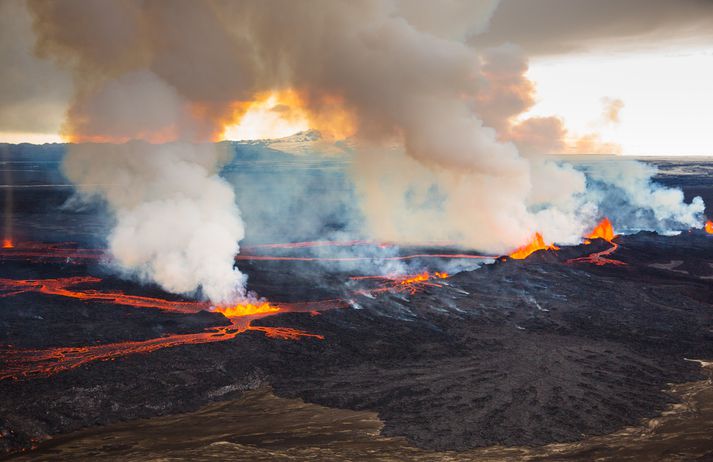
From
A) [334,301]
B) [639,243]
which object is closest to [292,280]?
[334,301]

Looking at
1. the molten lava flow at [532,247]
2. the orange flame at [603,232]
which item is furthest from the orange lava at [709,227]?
the molten lava flow at [532,247]

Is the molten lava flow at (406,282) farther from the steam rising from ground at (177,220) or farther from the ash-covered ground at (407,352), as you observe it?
the steam rising from ground at (177,220)

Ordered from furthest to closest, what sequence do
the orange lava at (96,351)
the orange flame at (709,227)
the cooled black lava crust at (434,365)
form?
the orange flame at (709,227) < the orange lava at (96,351) < the cooled black lava crust at (434,365)

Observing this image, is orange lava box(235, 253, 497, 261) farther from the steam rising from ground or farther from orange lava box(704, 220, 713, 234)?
orange lava box(704, 220, 713, 234)

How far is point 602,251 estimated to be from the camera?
170ft

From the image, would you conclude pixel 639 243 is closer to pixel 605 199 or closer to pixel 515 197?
pixel 515 197

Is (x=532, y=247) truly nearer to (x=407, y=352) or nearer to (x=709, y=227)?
(x=407, y=352)

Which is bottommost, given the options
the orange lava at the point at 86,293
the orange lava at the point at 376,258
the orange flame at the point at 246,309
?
the orange flame at the point at 246,309

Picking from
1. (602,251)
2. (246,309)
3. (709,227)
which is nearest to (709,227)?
(709,227)

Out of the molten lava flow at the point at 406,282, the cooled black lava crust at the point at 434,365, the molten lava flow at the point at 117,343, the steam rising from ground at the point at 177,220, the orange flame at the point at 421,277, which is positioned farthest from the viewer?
the orange flame at the point at 421,277

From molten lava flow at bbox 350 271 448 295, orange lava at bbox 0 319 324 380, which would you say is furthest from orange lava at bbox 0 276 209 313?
molten lava flow at bbox 350 271 448 295

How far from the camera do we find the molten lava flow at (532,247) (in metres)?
48.3

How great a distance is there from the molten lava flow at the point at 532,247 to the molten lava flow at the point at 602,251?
9.67 feet

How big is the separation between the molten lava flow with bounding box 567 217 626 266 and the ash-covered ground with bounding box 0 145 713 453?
4982 millimetres
